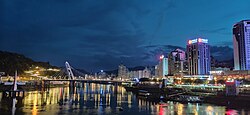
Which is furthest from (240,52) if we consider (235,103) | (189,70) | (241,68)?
(235,103)

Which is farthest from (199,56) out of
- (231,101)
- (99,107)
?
(99,107)

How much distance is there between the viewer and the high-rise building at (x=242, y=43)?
256ft

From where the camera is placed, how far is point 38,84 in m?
64.9

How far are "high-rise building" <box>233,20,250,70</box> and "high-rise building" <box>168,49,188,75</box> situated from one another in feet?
104

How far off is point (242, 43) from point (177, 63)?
4067cm

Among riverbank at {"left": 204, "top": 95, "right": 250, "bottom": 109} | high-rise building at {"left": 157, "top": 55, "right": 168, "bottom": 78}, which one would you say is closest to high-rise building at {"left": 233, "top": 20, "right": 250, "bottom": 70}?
high-rise building at {"left": 157, "top": 55, "right": 168, "bottom": 78}

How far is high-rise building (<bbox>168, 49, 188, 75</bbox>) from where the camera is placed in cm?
11343

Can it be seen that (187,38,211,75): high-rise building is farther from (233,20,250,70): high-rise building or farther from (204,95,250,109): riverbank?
(204,95,250,109): riverbank

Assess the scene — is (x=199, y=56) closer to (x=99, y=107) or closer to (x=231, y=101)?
(x=231, y=101)

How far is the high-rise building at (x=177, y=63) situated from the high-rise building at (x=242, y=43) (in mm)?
31549

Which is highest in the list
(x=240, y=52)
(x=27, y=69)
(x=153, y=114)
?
(x=240, y=52)

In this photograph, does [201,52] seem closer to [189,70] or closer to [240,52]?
[189,70]

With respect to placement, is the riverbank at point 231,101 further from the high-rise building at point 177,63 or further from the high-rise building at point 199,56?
the high-rise building at point 177,63

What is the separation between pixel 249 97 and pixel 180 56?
92128 millimetres
